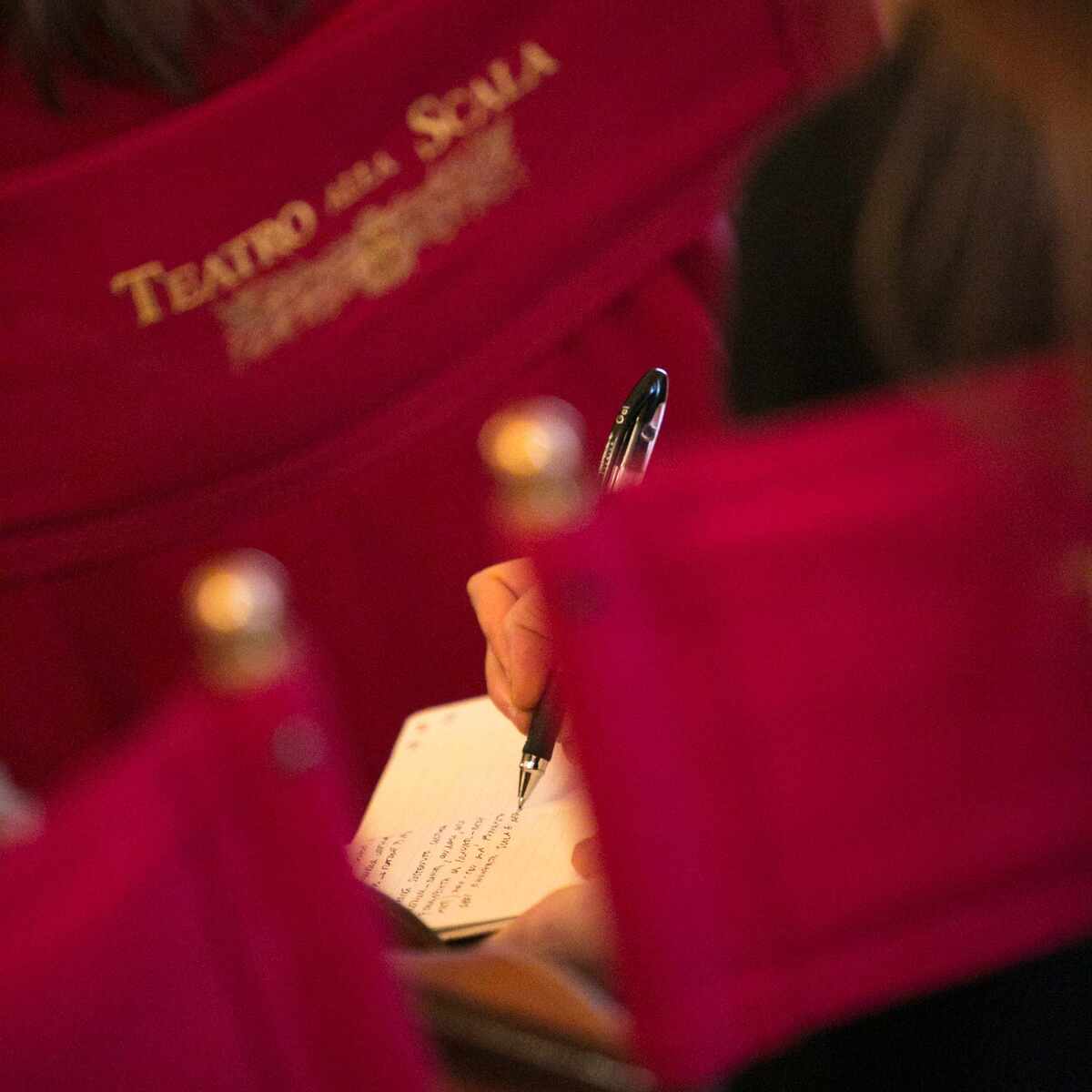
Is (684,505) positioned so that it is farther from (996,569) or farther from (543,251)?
(543,251)

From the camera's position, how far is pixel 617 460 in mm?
684

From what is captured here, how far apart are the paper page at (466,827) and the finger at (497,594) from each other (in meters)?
0.08

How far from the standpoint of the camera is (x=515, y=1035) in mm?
426

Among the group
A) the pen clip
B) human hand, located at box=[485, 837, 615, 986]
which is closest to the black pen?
the pen clip

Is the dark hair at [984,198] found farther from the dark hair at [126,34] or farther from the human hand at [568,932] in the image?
the dark hair at [126,34]

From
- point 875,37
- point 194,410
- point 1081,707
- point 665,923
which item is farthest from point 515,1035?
point 875,37

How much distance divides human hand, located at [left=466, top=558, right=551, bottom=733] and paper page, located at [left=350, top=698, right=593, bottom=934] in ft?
0.15

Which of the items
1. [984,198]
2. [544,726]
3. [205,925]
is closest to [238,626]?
[205,925]

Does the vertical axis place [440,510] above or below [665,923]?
above

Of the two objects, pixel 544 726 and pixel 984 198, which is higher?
pixel 984 198

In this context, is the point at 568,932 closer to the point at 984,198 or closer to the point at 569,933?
the point at 569,933

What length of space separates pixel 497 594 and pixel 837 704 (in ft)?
1.34

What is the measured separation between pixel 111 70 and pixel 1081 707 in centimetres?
101

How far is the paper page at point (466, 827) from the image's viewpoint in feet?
2.12
